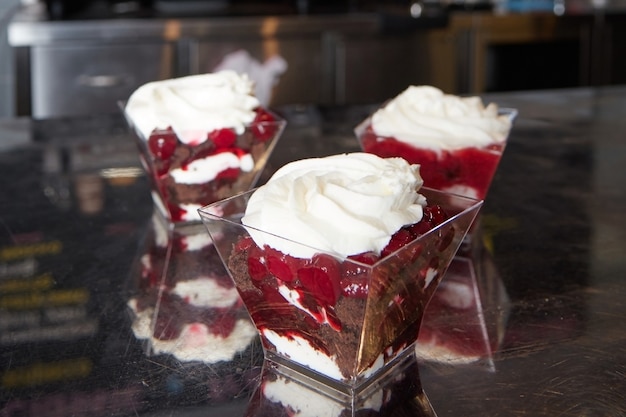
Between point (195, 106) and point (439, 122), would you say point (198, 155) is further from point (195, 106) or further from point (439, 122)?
point (439, 122)

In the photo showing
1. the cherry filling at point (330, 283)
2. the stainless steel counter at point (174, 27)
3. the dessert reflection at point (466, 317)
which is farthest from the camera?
the stainless steel counter at point (174, 27)

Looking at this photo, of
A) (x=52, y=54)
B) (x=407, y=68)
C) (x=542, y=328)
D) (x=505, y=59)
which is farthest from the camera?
(x=505, y=59)

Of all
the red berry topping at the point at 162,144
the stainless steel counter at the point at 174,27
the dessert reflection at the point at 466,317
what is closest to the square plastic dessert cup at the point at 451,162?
the dessert reflection at the point at 466,317

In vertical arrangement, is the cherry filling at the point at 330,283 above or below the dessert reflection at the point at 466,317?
above

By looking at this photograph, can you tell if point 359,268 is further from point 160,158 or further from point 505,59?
point 505,59

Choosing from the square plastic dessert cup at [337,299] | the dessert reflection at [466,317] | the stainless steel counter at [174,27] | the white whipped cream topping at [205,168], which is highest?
the stainless steel counter at [174,27]

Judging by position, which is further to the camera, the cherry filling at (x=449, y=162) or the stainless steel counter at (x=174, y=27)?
the stainless steel counter at (x=174, y=27)

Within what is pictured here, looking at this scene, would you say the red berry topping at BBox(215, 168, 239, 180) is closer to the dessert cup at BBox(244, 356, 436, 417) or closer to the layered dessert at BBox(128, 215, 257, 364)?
the layered dessert at BBox(128, 215, 257, 364)

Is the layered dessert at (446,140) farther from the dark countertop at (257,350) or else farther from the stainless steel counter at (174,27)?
the stainless steel counter at (174,27)

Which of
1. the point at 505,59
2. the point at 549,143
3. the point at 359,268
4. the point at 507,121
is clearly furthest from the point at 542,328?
the point at 505,59
